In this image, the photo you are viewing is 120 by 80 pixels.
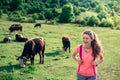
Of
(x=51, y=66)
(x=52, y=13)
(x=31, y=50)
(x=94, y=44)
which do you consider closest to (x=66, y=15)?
(x=52, y=13)

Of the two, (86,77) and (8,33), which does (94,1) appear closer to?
(8,33)

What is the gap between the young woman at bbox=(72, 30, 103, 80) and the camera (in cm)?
731

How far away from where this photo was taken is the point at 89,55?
7.36 metres

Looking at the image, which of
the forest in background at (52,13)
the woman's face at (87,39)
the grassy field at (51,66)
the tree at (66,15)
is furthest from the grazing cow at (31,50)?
the tree at (66,15)

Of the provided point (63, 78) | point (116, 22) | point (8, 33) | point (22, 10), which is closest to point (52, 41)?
point (8, 33)

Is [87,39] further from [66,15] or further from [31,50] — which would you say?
[66,15]

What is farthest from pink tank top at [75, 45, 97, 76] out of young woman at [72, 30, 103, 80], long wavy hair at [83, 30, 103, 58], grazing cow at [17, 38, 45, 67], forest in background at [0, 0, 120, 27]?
forest in background at [0, 0, 120, 27]

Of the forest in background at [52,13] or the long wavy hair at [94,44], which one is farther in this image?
the forest in background at [52,13]

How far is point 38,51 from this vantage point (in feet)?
57.4

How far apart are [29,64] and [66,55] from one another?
437cm

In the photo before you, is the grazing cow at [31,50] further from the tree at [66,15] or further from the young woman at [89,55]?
the tree at [66,15]

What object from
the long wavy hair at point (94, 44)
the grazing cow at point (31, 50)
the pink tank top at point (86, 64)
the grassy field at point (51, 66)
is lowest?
the grassy field at point (51, 66)

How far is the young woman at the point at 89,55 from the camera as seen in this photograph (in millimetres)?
7312

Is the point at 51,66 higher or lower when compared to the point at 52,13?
lower
